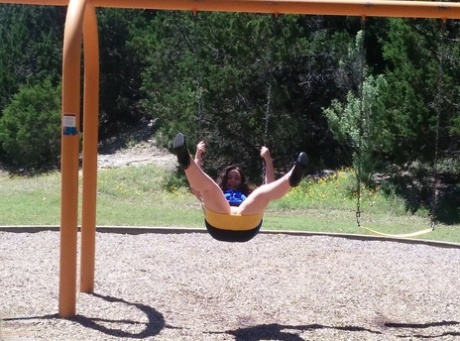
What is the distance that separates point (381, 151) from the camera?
702 inches

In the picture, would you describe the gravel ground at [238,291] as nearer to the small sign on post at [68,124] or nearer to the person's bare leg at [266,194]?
the person's bare leg at [266,194]

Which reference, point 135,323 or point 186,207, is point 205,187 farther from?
point 186,207

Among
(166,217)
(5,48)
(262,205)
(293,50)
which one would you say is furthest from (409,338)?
(5,48)

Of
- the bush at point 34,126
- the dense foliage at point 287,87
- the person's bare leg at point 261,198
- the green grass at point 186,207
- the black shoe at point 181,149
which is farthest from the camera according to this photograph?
the bush at point 34,126

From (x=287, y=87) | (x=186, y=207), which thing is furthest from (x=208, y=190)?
(x=287, y=87)

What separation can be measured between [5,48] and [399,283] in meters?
Answer: 23.1

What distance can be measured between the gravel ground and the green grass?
2722 mm

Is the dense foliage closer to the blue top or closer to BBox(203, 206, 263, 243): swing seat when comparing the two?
the blue top

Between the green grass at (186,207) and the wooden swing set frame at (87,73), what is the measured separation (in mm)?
5068

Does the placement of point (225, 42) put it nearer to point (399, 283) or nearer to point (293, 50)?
point (293, 50)

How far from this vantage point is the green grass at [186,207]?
40.6 ft

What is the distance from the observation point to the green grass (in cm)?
1237

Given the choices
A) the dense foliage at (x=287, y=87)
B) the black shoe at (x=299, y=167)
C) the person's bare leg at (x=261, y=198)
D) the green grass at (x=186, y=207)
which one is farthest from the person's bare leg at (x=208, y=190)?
the dense foliage at (x=287, y=87)

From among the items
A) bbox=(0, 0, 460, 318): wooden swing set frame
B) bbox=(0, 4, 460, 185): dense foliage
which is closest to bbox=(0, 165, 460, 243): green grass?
bbox=(0, 4, 460, 185): dense foliage
